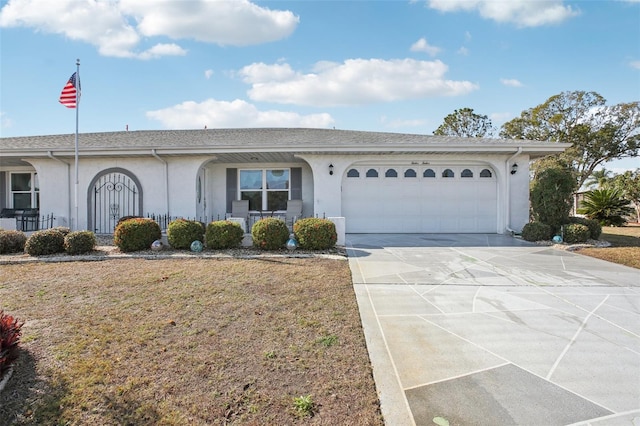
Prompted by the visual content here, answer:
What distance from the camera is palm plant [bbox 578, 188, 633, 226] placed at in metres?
15.6

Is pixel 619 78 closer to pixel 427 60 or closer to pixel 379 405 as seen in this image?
pixel 427 60

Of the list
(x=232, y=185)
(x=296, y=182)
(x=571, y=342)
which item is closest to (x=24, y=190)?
(x=232, y=185)

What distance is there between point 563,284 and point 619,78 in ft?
36.6

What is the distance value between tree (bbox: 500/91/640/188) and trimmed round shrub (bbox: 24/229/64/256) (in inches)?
1115

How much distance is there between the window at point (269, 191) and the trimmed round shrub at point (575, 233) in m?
8.80

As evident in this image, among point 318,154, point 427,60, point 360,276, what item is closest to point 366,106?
point 427,60

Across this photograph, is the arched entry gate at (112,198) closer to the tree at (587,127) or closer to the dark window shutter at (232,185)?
the dark window shutter at (232,185)

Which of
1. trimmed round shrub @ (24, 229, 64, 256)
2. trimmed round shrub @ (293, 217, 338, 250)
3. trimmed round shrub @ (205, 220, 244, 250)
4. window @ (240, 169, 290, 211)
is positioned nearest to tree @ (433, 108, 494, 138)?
window @ (240, 169, 290, 211)

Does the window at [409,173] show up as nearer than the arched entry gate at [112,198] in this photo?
No

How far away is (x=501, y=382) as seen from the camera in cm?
249

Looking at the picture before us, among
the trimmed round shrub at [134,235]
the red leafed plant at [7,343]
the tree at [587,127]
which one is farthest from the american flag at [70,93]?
the tree at [587,127]

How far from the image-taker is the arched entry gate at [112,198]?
1071 centimetres

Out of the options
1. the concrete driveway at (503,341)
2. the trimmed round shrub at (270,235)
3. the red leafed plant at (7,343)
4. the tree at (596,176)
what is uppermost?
the tree at (596,176)

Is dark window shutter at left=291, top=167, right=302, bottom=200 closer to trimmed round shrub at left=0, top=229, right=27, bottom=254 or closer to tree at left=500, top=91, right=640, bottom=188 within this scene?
trimmed round shrub at left=0, top=229, right=27, bottom=254
